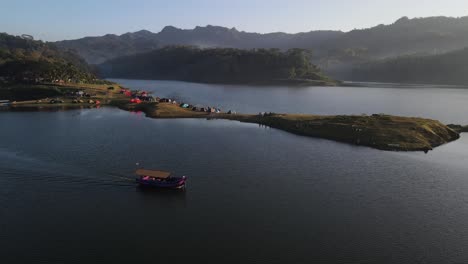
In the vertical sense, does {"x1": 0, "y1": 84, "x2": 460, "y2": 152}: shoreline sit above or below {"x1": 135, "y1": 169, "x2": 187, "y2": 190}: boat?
above

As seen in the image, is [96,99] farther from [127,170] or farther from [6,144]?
[127,170]

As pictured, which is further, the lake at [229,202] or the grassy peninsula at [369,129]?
the grassy peninsula at [369,129]

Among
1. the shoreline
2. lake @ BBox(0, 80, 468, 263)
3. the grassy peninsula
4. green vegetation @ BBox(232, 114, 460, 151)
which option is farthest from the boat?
green vegetation @ BBox(232, 114, 460, 151)

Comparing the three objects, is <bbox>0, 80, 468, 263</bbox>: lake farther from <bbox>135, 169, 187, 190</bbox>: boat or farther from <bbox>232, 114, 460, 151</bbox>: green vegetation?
<bbox>232, 114, 460, 151</bbox>: green vegetation

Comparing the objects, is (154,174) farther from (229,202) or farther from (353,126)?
(353,126)

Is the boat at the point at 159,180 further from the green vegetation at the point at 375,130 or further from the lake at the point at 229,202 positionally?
the green vegetation at the point at 375,130

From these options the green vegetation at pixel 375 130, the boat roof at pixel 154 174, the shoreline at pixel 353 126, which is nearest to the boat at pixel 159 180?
the boat roof at pixel 154 174

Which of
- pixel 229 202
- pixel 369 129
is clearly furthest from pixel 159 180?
pixel 369 129
